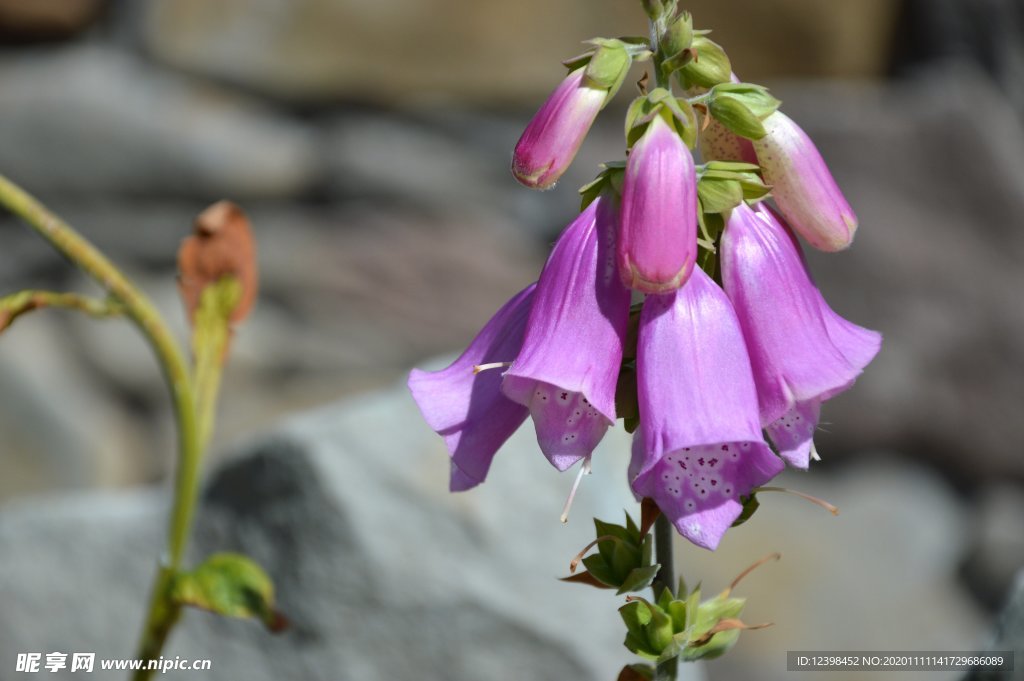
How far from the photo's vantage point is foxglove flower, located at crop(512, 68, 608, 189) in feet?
1.58

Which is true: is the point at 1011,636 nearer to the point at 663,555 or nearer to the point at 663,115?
the point at 663,555

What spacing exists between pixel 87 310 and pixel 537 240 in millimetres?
1329

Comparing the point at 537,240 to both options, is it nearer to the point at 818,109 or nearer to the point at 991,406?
the point at 818,109

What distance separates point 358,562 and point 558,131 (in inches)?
23.2

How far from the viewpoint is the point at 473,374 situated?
0.56 metres

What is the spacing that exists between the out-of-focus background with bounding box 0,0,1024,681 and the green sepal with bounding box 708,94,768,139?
1359 mm

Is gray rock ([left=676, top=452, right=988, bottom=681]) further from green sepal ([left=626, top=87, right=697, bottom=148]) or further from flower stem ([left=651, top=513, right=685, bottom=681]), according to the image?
green sepal ([left=626, top=87, right=697, bottom=148])

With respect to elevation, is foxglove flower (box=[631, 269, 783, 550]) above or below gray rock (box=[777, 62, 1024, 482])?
above

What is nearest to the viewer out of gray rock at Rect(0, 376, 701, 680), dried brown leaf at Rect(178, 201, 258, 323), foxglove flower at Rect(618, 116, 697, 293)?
foxglove flower at Rect(618, 116, 697, 293)

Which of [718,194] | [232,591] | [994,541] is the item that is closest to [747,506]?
[718,194]

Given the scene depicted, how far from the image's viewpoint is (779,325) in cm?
50

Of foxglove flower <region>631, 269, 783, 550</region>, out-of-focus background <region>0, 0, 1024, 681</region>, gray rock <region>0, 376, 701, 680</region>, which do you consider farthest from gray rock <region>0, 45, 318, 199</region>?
foxglove flower <region>631, 269, 783, 550</region>

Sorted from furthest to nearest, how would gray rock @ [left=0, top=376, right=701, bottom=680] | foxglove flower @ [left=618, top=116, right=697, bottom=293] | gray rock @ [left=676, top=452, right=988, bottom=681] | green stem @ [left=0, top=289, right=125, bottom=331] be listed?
gray rock @ [left=676, top=452, right=988, bottom=681], gray rock @ [left=0, top=376, right=701, bottom=680], green stem @ [left=0, top=289, right=125, bottom=331], foxglove flower @ [left=618, top=116, right=697, bottom=293]

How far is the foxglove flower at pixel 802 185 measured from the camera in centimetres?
50
